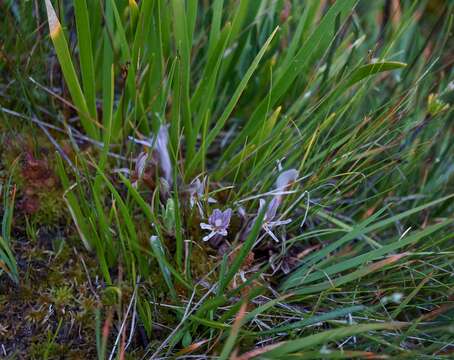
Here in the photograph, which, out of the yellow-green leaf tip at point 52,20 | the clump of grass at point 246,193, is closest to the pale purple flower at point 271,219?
the clump of grass at point 246,193

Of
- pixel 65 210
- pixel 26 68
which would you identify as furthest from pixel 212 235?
pixel 26 68

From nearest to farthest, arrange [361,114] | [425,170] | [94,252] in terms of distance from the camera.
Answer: [94,252] → [425,170] → [361,114]

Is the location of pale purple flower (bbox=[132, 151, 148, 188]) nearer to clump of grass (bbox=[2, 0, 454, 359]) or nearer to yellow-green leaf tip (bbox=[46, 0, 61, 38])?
clump of grass (bbox=[2, 0, 454, 359])

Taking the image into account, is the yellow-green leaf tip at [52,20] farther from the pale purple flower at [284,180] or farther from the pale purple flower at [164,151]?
the pale purple flower at [284,180]

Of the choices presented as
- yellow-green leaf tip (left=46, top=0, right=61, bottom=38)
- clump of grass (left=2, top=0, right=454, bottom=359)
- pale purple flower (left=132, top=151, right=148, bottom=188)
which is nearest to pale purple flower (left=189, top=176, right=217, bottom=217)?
clump of grass (left=2, top=0, right=454, bottom=359)

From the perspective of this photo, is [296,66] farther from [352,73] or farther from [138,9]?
[138,9]

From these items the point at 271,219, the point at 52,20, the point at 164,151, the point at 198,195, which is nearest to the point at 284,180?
the point at 271,219

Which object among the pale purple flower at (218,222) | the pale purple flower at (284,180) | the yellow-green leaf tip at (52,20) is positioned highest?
the yellow-green leaf tip at (52,20)

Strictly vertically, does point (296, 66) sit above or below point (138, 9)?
below
